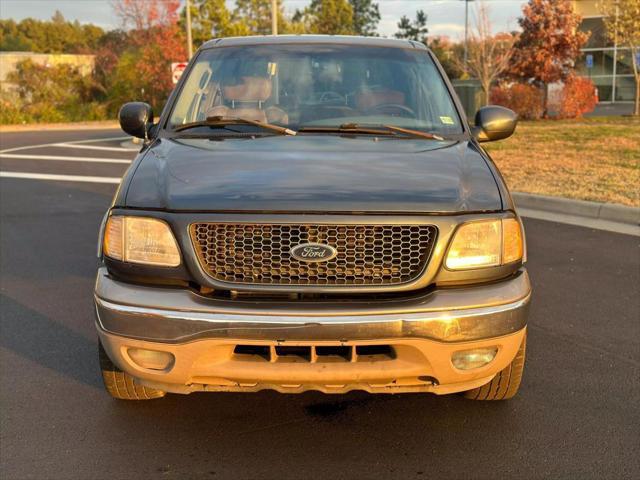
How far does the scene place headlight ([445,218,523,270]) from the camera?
3.13 metres

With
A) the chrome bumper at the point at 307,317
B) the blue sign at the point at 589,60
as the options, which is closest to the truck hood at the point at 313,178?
the chrome bumper at the point at 307,317

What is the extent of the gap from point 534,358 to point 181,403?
203 cm

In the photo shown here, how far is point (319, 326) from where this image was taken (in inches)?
114

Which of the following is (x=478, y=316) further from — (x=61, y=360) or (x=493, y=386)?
(x=61, y=360)

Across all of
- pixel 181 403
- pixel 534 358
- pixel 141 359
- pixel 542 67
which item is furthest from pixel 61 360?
pixel 542 67

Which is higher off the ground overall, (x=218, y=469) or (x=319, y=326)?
(x=319, y=326)

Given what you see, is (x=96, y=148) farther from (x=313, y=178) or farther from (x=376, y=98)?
(x=313, y=178)

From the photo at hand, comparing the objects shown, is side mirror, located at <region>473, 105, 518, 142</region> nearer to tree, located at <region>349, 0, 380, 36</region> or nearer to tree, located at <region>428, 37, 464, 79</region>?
tree, located at <region>428, 37, 464, 79</region>

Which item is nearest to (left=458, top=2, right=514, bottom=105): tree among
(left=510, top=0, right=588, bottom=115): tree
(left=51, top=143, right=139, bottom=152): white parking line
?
(left=510, top=0, right=588, bottom=115): tree

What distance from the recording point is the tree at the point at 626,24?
961 inches

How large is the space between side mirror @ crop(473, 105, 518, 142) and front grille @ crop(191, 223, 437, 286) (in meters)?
1.68

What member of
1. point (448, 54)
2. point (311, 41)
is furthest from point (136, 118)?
point (448, 54)

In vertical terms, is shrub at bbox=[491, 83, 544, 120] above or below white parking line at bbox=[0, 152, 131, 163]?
above

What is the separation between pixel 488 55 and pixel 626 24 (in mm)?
4452
